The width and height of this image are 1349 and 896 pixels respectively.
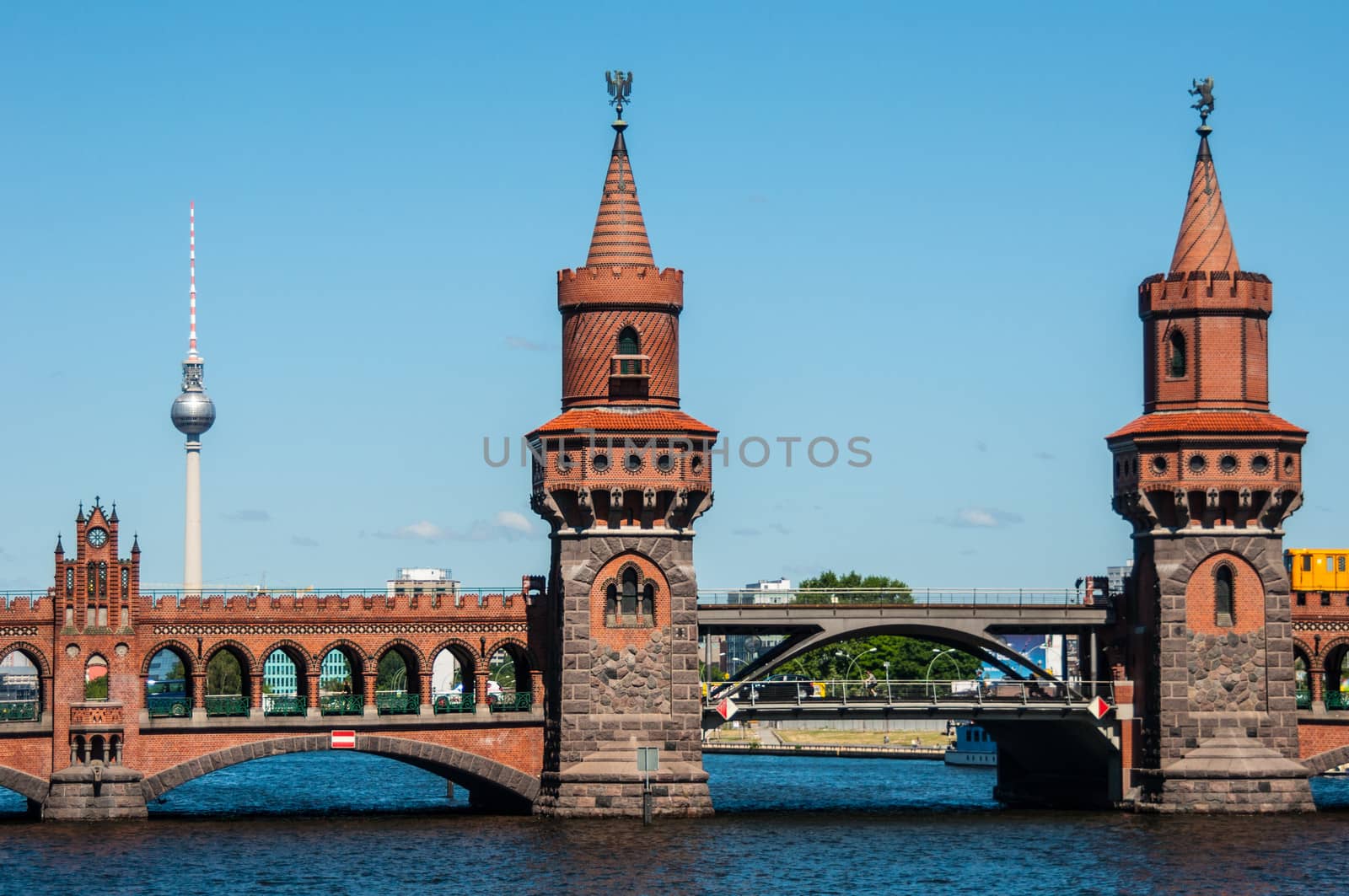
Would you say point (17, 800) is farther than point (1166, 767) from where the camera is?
Yes

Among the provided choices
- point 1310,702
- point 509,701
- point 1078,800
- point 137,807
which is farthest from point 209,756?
point 1310,702

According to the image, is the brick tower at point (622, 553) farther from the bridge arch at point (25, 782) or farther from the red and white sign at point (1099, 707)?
the bridge arch at point (25, 782)

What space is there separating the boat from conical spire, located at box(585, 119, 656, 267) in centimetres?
7011

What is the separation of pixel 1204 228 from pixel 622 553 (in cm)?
2742

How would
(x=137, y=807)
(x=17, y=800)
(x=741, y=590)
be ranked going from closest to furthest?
(x=137, y=807)
(x=741, y=590)
(x=17, y=800)

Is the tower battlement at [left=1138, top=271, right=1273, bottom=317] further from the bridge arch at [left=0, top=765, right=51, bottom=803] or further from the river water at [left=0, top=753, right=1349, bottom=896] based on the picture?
the bridge arch at [left=0, top=765, right=51, bottom=803]

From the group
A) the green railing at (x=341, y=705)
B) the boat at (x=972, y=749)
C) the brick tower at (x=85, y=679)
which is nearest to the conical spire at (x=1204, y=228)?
the green railing at (x=341, y=705)

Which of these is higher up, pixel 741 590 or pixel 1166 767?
pixel 741 590

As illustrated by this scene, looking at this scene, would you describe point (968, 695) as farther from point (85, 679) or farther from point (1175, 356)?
point (85, 679)

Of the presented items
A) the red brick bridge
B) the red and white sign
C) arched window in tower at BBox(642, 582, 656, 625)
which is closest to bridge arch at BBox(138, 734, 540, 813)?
the red brick bridge

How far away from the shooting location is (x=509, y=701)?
342 ft

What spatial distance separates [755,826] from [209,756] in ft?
71.1

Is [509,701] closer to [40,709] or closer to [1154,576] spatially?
[40,709]

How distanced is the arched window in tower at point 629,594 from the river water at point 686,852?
829 centimetres
